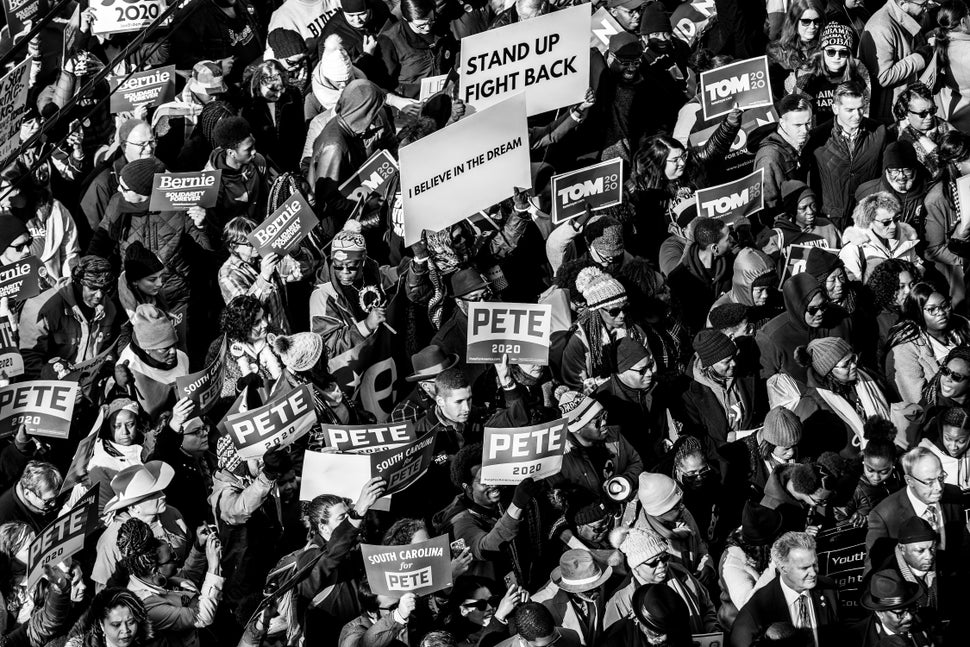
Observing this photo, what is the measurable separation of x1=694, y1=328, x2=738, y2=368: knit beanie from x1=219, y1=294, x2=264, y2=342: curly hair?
2548 millimetres

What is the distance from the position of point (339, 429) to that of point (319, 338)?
726 millimetres

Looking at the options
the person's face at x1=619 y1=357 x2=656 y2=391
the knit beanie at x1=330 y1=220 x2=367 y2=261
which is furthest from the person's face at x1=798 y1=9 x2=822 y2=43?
the knit beanie at x1=330 y1=220 x2=367 y2=261

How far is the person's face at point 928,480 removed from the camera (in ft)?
39.0

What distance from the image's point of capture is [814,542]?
1140cm

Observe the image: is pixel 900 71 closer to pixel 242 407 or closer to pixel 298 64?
pixel 298 64

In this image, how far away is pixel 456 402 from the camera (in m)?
12.4

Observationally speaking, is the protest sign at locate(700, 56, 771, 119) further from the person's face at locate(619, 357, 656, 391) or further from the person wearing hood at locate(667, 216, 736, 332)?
the person's face at locate(619, 357, 656, 391)

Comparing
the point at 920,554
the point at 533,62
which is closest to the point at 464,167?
the point at 533,62

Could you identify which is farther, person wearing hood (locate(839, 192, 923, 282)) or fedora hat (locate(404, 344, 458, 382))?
person wearing hood (locate(839, 192, 923, 282))

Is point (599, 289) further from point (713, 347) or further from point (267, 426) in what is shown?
point (267, 426)

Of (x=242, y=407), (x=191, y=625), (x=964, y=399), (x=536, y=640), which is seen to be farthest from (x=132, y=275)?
(x=964, y=399)

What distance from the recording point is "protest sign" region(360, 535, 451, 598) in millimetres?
11258

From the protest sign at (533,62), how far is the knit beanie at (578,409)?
2.24 meters

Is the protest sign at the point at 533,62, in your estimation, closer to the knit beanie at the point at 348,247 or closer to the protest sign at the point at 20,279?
the knit beanie at the point at 348,247
